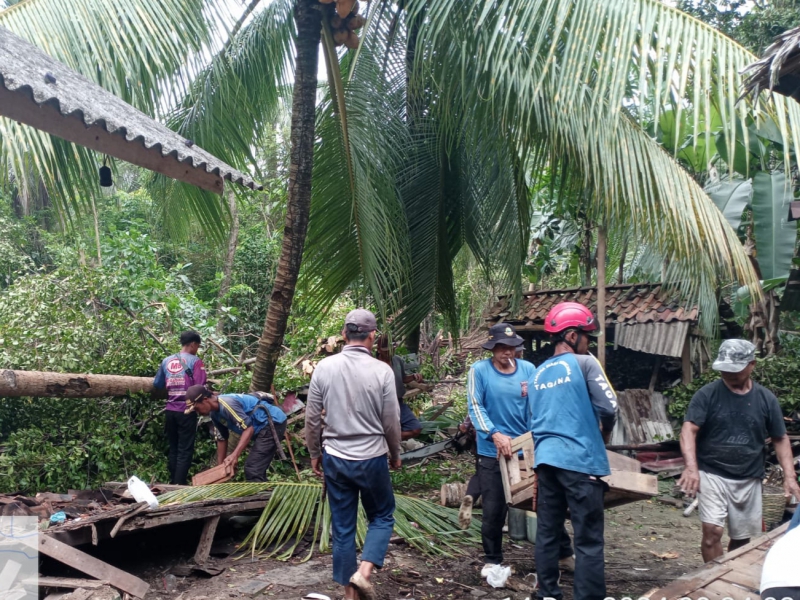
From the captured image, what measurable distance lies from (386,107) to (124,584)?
231 inches

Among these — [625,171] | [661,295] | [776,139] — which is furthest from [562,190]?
[661,295]

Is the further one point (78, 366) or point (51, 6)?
point (78, 366)

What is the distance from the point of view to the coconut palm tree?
4.86 metres

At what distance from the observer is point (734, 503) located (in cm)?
436

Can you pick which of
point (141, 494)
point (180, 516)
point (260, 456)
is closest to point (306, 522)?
point (180, 516)

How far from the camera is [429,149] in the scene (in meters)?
8.94

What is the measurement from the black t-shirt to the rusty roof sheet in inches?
248

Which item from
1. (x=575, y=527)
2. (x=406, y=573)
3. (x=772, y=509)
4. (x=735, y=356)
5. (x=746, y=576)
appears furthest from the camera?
(x=772, y=509)

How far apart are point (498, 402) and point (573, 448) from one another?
44.0 inches

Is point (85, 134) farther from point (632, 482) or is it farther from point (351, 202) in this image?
point (351, 202)

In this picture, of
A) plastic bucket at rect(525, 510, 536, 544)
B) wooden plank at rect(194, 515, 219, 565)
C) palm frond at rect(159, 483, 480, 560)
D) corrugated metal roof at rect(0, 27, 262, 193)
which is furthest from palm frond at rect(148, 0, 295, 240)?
plastic bucket at rect(525, 510, 536, 544)

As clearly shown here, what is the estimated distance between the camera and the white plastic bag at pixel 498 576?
4723mm

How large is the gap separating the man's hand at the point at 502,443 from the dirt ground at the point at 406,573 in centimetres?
97

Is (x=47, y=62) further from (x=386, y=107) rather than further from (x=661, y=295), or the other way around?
(x=661, y=295)
